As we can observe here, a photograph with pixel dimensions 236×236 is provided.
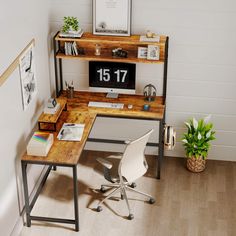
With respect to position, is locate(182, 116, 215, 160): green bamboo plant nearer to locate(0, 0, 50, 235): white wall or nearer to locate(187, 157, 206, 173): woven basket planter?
locate(187, 157, 206, 173): woven basket planter

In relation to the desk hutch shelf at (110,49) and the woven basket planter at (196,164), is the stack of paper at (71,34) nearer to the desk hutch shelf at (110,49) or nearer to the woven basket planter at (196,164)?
the desk hutch shelf at (110,49)

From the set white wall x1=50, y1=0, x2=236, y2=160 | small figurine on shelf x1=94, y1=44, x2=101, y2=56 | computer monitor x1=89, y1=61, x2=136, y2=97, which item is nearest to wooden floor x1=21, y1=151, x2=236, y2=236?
white wall x1=50, y1=0, x2=236, y2=160

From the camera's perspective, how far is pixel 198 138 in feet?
18.2

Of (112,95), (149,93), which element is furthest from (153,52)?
(112,95)

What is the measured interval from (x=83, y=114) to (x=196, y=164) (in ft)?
4.71

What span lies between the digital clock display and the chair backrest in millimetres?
936

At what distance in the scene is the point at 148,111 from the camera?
5.41m

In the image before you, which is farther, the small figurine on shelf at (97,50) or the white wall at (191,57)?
the small figurine on shelf at (97,50)

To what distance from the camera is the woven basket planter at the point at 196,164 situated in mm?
5688

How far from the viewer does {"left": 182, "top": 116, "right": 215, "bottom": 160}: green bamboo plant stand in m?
5.59

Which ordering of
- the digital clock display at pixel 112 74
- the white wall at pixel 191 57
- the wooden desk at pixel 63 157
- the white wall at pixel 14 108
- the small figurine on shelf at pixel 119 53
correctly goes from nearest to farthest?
the white wall at pixel 14 108, the wooden desk at pixel 63 157, the white wall at pixel 191 57, the small figurine on shelf at pixel 119 53, the digital clock display at pixel 112 74

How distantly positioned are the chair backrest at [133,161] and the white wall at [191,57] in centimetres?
103

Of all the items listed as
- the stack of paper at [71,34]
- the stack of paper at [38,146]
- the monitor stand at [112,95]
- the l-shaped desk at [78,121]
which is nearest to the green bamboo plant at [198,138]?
the l-shaped desk at [78,121]

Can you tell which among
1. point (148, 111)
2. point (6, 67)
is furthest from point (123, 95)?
point (6, 67)
